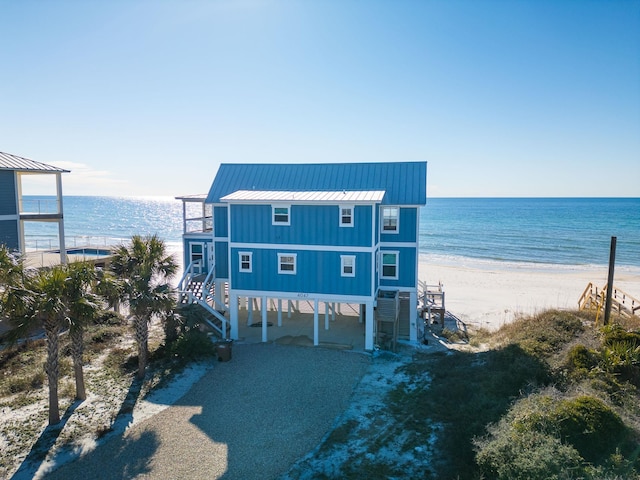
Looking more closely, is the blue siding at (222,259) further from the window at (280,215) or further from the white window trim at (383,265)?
the white window trim at (383,265)

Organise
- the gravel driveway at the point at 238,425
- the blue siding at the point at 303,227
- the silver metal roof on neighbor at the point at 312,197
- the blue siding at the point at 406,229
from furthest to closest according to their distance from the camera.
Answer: the blue siding at the point at 406,229
the blue siding at the point at 303,227
the silver metal roof on neighbor at the point at 312,197
the gravel driveway at the point at 238,425

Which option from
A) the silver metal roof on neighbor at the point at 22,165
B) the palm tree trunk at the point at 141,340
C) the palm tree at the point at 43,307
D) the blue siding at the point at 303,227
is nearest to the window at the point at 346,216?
the blue siding at the point at 303,227

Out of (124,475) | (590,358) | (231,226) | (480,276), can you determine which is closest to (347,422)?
(124,475)

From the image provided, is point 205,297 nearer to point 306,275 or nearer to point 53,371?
point 306,275

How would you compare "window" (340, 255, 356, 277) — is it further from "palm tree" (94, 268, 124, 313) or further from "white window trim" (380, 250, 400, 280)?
"palm tree" (94, 268, 124, 313)

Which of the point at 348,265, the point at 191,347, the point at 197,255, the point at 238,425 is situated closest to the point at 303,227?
the point at 348,265

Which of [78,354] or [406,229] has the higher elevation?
[406,229]
